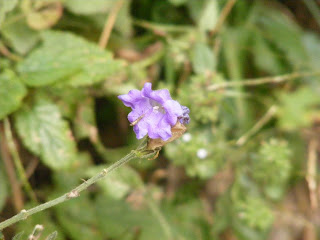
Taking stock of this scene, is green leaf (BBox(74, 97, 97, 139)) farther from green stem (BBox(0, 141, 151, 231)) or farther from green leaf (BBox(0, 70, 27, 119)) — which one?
green stem (BBox(0, 141, 151, 231))

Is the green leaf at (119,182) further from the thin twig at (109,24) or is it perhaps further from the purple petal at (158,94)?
the purple petal at (158,94)

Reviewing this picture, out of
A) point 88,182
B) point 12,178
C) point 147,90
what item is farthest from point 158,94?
point 12,178

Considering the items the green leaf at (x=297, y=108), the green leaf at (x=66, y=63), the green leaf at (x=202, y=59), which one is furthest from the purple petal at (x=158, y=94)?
the green leaf at (x=297, y=108)

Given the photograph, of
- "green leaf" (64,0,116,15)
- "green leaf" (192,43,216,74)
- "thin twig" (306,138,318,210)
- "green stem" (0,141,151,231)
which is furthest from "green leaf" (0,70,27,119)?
"thin twig" (306,138,318,210)

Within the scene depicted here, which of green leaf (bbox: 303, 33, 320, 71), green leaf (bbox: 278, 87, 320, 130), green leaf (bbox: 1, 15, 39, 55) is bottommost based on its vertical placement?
green leaf (bbox: 278, 87, 320, 130)

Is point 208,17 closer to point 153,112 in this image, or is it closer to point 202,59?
point 202,59
